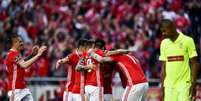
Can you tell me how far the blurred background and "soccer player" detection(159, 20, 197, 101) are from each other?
25.5 feet

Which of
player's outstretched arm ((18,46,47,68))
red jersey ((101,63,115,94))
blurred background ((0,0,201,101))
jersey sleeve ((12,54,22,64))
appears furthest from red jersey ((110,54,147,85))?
blurred background ((0,0,201,101))

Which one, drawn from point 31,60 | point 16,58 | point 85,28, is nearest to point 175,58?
point 31,60

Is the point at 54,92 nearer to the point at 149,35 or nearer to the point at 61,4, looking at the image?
the point at 149,35

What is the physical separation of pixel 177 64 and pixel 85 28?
532 inches

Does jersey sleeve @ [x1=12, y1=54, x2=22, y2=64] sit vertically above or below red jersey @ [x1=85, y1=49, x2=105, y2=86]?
above

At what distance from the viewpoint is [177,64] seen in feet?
47.4

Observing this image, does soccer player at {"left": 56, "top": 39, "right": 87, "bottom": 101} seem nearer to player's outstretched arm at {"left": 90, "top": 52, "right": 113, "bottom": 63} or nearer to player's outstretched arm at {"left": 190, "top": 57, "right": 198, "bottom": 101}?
player's outstretched arm at {"left": 90, "top": 52, "right": 113, "bottom": 63}

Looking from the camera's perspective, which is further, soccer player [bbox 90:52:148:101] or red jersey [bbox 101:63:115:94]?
red jersey [bbox 101:63:115:94]

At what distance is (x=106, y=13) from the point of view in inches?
1126

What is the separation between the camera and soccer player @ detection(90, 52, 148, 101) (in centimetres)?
1586

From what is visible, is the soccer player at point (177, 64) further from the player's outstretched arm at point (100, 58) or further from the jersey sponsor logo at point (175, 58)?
the player's outstretched arm at point (100, 58)

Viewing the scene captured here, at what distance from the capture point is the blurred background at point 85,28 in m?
23.8

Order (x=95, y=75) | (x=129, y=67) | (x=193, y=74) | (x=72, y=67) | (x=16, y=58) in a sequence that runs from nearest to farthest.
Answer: (x=193, y=74) → (x=129, y=67) → (x=16, y=58) → (x=95, y=75) → (x=72, y=67)

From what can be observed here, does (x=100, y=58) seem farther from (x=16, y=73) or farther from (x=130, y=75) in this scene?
(x=16, y=73)
